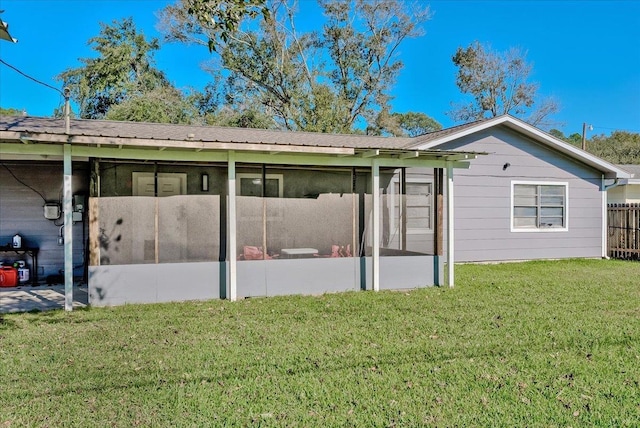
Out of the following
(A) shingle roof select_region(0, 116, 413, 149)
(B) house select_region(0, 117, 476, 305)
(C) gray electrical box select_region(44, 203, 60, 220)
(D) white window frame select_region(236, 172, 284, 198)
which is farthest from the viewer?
(C) gray electrical box select_region(44, 203, 60, 220)

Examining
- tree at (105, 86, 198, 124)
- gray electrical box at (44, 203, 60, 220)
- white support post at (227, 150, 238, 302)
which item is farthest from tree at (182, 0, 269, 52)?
tree at (105, 86, 198, 124)

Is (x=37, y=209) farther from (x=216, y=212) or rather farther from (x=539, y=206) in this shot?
(x=539, y=206)

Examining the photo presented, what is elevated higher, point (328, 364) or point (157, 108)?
point (157, 108)

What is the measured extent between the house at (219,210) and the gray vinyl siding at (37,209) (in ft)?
0.06

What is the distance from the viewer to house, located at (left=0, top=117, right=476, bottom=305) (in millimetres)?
6973

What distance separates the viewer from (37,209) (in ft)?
30.4

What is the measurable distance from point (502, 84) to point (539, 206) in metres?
19.6

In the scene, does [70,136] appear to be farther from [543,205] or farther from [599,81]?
[599,81]

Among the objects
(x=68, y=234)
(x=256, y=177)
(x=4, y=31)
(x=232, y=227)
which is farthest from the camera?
(x=256, y=177)

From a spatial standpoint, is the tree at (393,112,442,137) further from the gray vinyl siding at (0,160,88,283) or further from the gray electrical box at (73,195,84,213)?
the gray vinyl siding at (0,160,88,283)

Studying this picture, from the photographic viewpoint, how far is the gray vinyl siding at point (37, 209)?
913cm

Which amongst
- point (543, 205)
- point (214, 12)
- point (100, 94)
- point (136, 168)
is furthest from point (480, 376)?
point (100, 94)

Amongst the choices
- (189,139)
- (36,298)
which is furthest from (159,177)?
(36,298)

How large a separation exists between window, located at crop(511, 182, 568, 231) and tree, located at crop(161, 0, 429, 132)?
11.9 m
